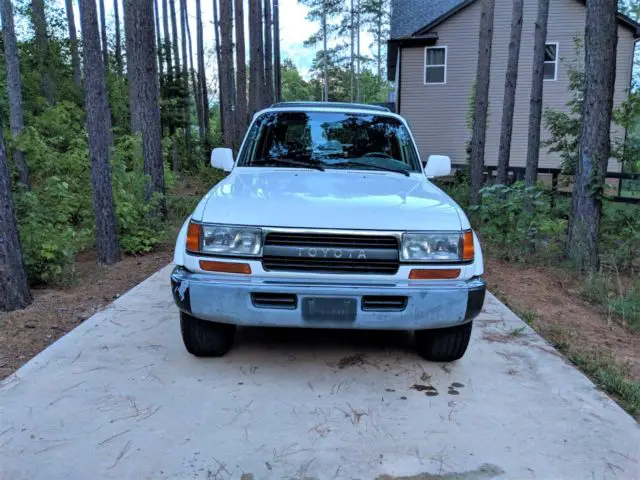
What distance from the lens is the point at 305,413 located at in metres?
2.80

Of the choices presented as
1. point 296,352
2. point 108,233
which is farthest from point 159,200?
point 296,352

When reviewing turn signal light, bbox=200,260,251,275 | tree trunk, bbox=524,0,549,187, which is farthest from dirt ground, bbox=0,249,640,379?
tree trunk, bbox=524,0,549,187

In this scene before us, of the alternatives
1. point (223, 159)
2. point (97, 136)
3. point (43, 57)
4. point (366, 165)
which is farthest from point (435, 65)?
point (223, 159)

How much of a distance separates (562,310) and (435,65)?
16.7 m

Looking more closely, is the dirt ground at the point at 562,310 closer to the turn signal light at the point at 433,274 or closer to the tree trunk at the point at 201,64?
the turn signal light at the point at 433,274

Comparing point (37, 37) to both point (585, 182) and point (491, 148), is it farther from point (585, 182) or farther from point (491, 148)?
point (585, 182)

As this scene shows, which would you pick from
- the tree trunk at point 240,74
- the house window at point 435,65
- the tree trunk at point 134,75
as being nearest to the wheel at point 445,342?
the tree trunk at point 134,75

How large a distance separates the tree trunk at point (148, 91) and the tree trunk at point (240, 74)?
875cm

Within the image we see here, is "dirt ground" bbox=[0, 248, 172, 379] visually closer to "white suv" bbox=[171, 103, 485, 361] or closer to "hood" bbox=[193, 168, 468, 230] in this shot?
"white suv" bbox=[171, 103, 485, 361]

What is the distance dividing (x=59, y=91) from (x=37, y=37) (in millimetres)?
2346

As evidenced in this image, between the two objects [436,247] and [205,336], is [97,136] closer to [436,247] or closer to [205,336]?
[205,336]

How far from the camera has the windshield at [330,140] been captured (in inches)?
170

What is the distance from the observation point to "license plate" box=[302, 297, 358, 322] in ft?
9.62

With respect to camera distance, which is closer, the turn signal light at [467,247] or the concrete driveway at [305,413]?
the concrete driveway at [305,413]
